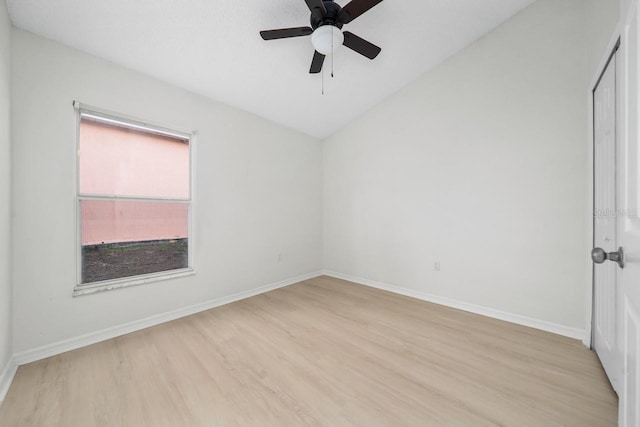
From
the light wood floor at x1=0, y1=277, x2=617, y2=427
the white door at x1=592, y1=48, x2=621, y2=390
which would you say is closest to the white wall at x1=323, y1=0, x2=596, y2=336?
the white door at x1=592, y1=48, x2=621, y2=390

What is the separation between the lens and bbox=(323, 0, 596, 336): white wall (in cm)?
232

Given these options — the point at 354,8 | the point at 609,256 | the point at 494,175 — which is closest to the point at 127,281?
the point at 354,8

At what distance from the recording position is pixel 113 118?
2318mm

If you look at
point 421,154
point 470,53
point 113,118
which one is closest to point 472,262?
point 421,154

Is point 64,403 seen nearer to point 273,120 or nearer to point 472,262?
point 273,120

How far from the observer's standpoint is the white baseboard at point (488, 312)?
2.30 metres

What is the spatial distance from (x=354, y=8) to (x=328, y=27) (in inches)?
8.4

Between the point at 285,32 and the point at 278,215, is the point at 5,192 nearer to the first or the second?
the point at 285,32

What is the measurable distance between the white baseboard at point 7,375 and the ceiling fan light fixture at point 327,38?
10.4 ft

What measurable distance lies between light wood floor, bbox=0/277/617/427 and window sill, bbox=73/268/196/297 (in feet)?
1.53

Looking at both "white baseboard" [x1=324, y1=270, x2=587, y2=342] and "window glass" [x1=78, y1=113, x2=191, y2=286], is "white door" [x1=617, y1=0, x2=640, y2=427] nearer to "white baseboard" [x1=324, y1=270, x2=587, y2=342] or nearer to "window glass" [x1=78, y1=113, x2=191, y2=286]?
"white baseboard" [x1=324, y1=270, x2=587, y2=342]

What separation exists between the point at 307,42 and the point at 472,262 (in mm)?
2977

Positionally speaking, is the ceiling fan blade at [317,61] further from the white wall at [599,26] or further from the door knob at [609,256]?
the door knob at [609,256]

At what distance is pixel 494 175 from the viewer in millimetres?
2723
